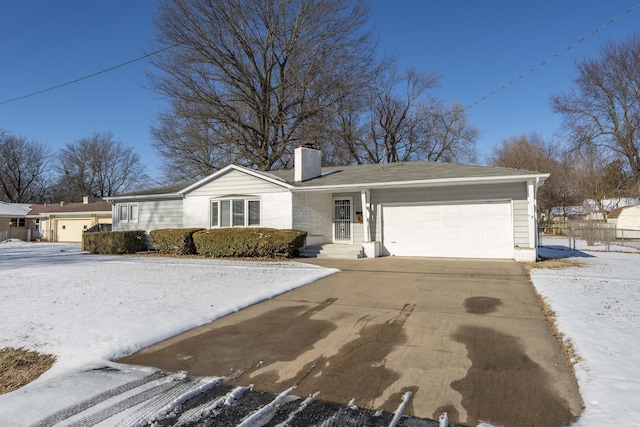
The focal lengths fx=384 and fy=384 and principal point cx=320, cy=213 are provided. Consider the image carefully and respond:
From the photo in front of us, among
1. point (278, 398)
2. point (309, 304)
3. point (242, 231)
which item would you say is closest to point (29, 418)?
point (278, 398)

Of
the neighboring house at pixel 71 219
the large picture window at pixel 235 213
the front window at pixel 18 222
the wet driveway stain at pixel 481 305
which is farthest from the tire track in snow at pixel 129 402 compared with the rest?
the front window at pixel 18 222

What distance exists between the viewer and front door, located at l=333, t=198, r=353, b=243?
15.3m

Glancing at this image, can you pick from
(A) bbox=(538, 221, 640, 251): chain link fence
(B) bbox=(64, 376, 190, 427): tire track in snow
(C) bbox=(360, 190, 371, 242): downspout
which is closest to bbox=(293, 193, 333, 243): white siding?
(C) bbox=(360, 190, 371, 242): downspout

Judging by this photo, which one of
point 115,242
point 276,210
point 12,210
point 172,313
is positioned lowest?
point 172,313

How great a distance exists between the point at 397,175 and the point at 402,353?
1059cm

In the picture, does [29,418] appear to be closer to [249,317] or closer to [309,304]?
[249,317]

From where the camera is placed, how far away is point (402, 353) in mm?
4273

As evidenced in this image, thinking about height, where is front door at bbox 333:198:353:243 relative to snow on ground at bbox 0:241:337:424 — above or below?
above

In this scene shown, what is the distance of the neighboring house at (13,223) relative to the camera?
33781 millimetres

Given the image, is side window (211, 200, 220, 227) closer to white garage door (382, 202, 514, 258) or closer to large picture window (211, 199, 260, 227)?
large picture window (211, 199, 260, 227)

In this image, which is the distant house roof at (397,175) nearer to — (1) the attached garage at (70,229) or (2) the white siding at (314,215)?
(2) the white siding at (314,215)

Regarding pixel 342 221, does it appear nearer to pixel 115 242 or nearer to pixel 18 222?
pixel 115 242

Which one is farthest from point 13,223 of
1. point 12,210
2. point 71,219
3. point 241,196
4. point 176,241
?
point 241,196

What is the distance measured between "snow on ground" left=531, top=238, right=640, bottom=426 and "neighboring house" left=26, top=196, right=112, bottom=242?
30.6m
